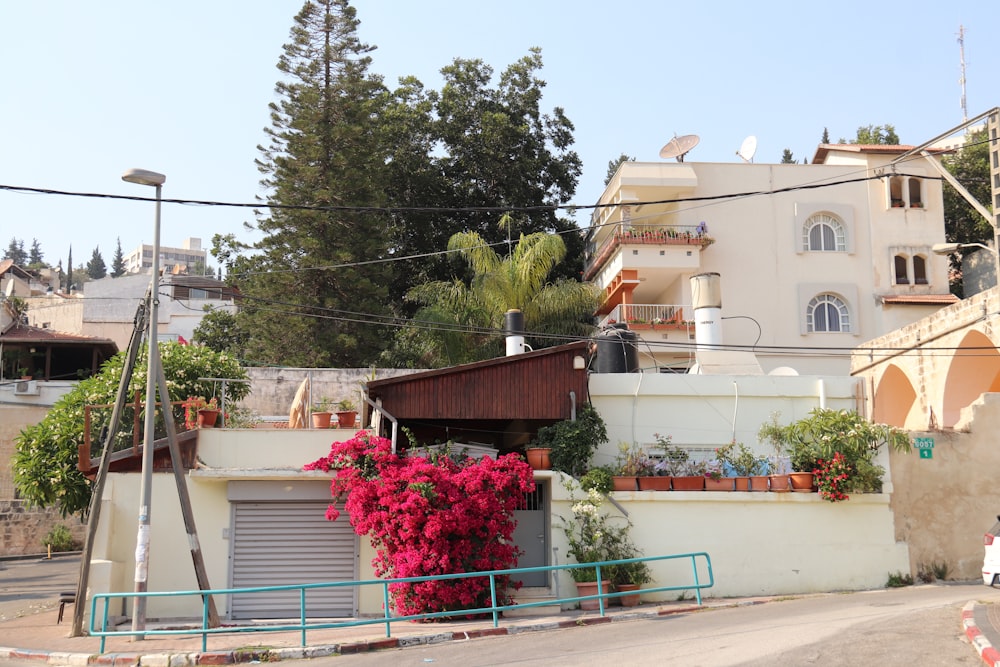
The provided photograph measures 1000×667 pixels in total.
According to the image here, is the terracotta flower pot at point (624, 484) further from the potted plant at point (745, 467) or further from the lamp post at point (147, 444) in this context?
the lamp post at point (147, 444)

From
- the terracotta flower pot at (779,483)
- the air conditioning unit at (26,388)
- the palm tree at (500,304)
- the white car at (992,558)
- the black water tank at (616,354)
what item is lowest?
the white car at (992,558)

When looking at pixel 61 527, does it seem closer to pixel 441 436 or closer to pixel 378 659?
pixel 441 436

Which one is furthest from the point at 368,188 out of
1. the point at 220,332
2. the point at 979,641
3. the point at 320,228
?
the point at 979,641

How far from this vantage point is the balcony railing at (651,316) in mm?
35750

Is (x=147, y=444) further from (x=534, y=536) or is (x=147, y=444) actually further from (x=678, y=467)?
(x=678, y=467)

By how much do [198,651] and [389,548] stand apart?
12.4 feet

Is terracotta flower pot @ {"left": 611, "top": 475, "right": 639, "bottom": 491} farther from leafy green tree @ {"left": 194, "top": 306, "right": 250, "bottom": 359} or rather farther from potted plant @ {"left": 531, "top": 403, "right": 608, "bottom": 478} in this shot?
leafy green tree @ {"left": 194, "top": 306, "right": 250, "bottom": 359}

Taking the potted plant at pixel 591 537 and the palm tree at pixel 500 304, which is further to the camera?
the palm tree at pixel 500 304

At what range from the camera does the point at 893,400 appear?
1153 inches

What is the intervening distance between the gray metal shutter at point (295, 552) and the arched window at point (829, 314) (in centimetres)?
2590

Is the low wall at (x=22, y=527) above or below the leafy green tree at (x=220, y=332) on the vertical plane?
below

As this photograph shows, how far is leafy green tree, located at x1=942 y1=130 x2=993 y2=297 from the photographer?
43375 mm

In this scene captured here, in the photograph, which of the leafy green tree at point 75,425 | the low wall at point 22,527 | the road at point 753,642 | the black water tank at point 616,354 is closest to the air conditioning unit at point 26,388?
the low wall at point 22,527

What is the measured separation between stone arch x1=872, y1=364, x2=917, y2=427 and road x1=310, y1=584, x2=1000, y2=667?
14.3m
